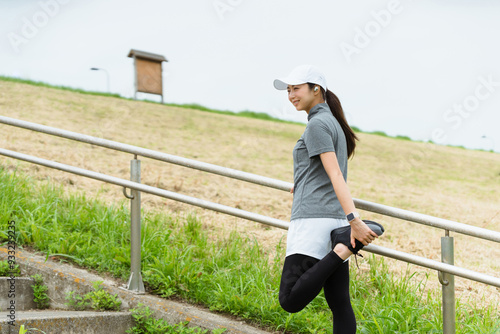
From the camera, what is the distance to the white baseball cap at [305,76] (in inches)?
98.3

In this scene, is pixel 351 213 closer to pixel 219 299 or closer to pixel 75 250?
pixel 219 299

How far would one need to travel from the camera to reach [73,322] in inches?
115

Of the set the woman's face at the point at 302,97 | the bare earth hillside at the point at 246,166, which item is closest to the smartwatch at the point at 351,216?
the woman's face at the point at 302,97

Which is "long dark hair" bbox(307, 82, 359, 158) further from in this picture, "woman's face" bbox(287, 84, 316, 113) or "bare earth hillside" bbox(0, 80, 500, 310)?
"bare earth hillside" bbox(0, 80, 500, 310)

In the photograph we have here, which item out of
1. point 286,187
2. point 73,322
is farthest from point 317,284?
point 73,322

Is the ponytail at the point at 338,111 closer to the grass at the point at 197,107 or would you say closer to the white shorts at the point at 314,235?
the white shorts at the point at 314,235

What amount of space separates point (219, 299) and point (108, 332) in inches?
26.7

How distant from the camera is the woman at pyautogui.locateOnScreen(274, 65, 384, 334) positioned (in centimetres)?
235

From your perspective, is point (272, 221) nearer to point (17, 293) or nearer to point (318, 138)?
point (318, 138)

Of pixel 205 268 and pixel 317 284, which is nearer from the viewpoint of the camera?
pixel 317 284

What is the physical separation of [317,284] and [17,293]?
6.37 ft

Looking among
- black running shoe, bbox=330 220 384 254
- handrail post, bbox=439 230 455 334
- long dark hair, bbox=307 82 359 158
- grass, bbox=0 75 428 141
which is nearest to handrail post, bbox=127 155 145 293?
long dark hair, bbox=307 82 359 158

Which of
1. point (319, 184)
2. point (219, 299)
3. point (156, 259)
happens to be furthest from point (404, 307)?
point (156, 259)

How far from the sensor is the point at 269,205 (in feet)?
22.9
